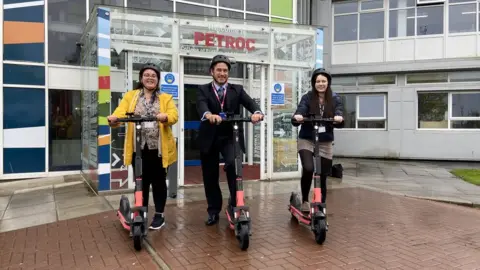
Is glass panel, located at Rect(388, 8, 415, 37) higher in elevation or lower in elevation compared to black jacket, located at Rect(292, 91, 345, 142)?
higher

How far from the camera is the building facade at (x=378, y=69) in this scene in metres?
10.2

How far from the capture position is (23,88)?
955cm

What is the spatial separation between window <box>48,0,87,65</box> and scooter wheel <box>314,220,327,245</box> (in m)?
7.95

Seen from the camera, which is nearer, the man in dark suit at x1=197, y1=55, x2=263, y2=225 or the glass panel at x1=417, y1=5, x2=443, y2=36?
the man in dark suit at x1=197, y1=55, x2=263, y2=225

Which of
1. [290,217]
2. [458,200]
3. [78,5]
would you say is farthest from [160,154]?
[78,5]

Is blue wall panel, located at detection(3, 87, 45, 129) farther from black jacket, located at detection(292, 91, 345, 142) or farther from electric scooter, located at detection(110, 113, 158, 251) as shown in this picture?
black jacket, located at detection(292, 91, 345, 142)

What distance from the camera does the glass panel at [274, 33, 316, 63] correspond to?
30.3ft

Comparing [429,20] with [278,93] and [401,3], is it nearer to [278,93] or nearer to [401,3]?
[401,3]

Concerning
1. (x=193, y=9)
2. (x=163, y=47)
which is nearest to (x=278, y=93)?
(x=163, y=47)

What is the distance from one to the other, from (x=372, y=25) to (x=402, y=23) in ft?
3.87

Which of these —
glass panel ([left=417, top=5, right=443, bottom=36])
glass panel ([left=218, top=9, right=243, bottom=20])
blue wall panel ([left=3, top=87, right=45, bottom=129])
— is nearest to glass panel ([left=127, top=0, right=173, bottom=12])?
glass panel ([left=218, top=9, right=243, bottom=20])

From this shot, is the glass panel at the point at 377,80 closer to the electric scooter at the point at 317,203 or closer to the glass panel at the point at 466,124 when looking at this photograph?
the glass panel at the point at 466,124

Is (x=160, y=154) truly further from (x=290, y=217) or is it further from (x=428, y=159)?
(x=428, y=159)

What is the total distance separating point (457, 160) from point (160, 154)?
46.9 feet
